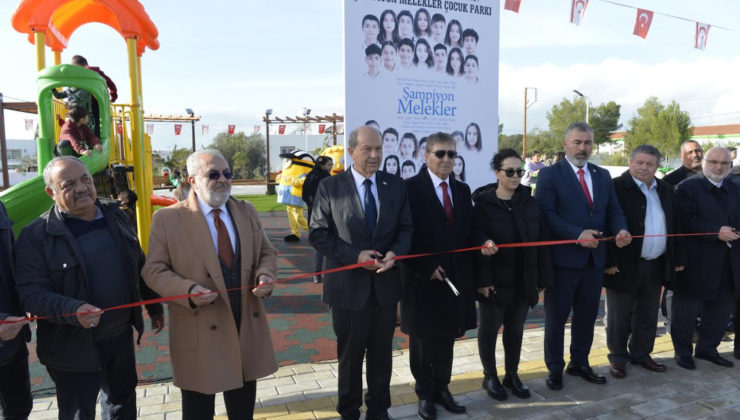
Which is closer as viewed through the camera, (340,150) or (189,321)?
(189,321)

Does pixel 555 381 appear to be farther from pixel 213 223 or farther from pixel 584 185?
pixel 213 223

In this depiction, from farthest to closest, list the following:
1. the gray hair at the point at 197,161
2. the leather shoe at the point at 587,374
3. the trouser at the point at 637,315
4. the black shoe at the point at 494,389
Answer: the trouser at the point at 637,315
the leather shoe at the point at 587,374
the black shoe at the point at 494,389
the gray hair at the point at 197,161

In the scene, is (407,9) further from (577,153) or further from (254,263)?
(254,263)

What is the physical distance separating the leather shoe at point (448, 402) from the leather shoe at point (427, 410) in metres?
0.11

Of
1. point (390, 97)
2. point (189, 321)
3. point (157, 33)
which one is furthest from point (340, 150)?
point (189, 321)

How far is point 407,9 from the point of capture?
15.6 feet

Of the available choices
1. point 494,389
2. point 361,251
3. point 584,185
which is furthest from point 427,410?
point 584,185

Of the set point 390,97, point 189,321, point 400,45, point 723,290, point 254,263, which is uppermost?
point 400,45

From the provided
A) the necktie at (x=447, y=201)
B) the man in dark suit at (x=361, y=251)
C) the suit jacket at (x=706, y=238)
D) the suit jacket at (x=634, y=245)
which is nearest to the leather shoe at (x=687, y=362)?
the suit jacket at (x=706, y=238)

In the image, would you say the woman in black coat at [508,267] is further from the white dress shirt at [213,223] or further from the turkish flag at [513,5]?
the turkish flag at [513,5]

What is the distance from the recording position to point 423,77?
16.2 feet

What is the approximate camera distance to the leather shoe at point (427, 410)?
3422mm

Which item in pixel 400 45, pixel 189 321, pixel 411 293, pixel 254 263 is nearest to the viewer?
pixel 189 321

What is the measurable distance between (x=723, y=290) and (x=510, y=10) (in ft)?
16.4
